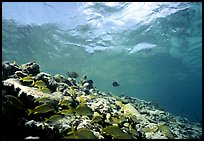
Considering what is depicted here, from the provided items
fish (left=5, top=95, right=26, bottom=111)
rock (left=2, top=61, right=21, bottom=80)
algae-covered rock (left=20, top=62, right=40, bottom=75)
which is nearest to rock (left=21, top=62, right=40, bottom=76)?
algae-covered rock (left=20, top=62, right=40, bottom=75)

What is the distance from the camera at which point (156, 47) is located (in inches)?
1099

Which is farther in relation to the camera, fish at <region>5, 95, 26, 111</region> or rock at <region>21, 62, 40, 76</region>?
rock at <region>21, 62, 40, 76</region>

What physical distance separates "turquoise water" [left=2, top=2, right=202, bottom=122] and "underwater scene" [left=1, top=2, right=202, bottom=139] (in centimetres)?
8

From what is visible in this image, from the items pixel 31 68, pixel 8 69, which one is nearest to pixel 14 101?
pixel 8 69

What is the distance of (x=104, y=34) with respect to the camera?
23609mm

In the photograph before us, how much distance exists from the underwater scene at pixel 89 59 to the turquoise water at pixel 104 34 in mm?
82

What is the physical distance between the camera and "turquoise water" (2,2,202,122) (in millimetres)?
18688

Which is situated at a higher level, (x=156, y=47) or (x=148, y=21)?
(x=156, y=47)

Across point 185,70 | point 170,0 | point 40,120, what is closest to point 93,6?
point 170,0

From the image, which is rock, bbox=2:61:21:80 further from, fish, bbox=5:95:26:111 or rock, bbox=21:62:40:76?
fish, bbox=5:95:26:111

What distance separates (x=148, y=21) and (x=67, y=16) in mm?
7556

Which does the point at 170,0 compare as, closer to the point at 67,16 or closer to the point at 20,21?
the point at 67,16

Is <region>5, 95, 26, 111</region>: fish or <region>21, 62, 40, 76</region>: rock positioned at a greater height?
<region>21, 62, 40, 76</region>: rock

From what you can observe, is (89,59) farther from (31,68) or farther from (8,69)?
(8,69)
